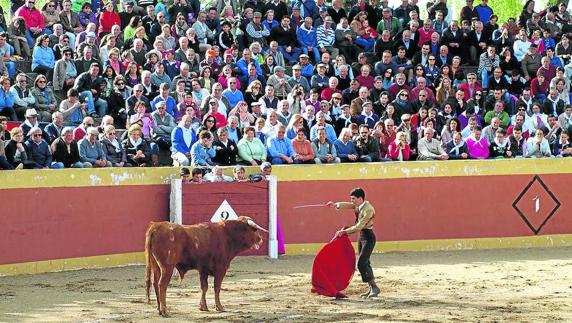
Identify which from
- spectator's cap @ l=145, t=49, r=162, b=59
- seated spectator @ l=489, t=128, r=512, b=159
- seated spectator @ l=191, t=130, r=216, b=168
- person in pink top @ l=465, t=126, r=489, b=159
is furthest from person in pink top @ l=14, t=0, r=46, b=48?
seated spectator @ l=489, t=128, r=512, b=159

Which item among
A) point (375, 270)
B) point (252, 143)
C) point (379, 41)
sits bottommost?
point (375, 270)

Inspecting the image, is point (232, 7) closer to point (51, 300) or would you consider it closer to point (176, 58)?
point (176, 58)

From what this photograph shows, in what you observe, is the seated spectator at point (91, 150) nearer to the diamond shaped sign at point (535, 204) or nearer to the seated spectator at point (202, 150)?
the seated spectator at point (202, 150)

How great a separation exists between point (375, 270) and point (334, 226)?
2181 mm

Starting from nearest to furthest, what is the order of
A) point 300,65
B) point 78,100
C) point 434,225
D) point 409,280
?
point 409,280 < point 78,100 < point 434,225 < point 300,65

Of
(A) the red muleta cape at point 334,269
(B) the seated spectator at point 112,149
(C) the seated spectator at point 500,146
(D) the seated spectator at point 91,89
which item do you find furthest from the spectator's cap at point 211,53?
(A) the red muleta cape at point 334,269

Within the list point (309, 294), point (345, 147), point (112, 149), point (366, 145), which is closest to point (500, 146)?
point (366, 145)

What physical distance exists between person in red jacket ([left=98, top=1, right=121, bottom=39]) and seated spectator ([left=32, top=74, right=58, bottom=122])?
2.84m

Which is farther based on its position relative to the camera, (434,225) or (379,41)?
(379,41)

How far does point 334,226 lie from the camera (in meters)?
19.7

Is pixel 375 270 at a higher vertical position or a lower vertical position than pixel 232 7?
lower

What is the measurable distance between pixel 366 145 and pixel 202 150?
296 centimetres

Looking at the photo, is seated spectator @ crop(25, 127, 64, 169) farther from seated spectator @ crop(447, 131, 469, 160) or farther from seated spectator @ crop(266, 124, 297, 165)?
seated spectator @ crop(447, 131, 469, 160)

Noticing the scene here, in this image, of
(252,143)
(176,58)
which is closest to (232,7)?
(176,58)
